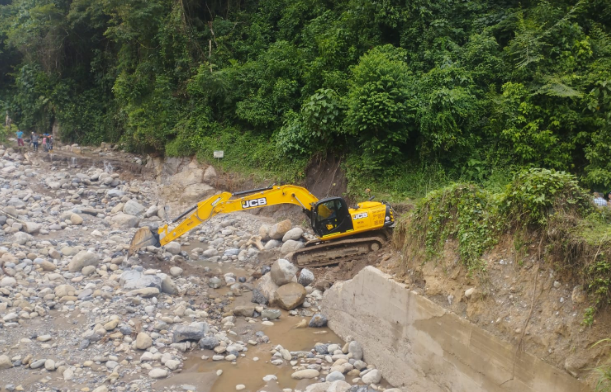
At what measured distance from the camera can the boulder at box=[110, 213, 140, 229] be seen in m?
15.9

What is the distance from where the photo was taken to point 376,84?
1296 cm

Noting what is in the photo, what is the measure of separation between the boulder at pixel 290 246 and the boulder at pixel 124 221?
232 inches

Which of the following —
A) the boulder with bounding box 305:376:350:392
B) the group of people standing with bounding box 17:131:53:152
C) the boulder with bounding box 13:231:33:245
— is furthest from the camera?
the group of people standing with bounding box 17:131:53:152

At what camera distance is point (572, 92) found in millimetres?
11586

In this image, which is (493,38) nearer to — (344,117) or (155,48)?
(344,117)

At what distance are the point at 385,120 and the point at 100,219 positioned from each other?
9964mm

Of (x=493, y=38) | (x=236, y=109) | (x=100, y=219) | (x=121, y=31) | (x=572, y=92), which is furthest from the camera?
(x=121, y=31)

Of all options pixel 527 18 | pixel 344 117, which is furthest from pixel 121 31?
pixel 527 18

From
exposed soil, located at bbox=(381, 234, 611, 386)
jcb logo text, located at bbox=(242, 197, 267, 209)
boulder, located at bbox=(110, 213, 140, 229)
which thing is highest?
exposed soil, located at bbox=(381, 234, 611, 386)

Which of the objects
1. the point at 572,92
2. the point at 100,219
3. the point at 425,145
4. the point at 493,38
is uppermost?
the point at 493,38

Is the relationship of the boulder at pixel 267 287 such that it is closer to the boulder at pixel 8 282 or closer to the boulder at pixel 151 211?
the boulder at pixel 8 282

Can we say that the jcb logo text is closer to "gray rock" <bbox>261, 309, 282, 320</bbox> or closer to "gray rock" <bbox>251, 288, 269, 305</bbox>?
"gray rock" <bbox>251, 288, 269, 305</bbox>

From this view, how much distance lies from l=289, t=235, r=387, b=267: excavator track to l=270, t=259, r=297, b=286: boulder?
1103 mm

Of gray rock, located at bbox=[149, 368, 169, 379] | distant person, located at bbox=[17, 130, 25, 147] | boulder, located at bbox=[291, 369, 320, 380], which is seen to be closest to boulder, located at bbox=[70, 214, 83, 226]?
gray rock, located at bbox=[149, 368, 169, 379]
